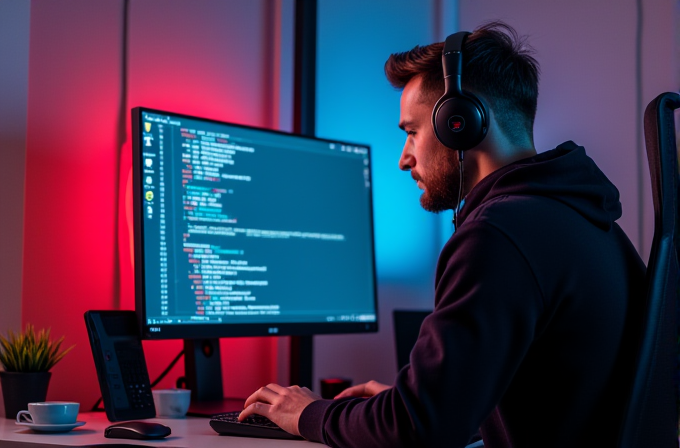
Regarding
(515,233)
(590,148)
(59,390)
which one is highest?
(590,148)

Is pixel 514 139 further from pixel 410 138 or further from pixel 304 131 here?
pixel 304 131

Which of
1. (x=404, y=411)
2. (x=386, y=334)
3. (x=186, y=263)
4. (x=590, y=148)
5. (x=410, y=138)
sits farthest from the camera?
(x=386, y=334)

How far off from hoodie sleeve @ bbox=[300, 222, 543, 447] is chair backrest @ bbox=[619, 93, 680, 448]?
15 centimetres

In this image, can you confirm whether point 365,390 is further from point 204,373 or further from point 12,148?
Answer: point 12,148

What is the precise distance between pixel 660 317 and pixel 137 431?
0.81 m

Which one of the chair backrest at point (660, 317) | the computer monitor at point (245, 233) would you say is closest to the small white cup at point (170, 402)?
the computer monitor at point (245, 233)

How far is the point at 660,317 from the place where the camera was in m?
0.99

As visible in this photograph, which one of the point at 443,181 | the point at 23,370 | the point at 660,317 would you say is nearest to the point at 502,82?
the point at 443,181

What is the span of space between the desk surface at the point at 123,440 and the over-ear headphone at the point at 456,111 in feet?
1.80

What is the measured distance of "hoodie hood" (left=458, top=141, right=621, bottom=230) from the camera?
3.49ft

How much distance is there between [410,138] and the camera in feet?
4.68

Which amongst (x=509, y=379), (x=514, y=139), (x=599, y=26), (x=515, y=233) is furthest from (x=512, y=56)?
A: (x=599, y=26)

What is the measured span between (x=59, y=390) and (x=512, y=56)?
121 cm

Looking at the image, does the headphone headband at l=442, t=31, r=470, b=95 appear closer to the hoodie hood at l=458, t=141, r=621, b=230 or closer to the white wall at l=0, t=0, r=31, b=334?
the hoodie hood at l=458, t=141, r=621, b=230
